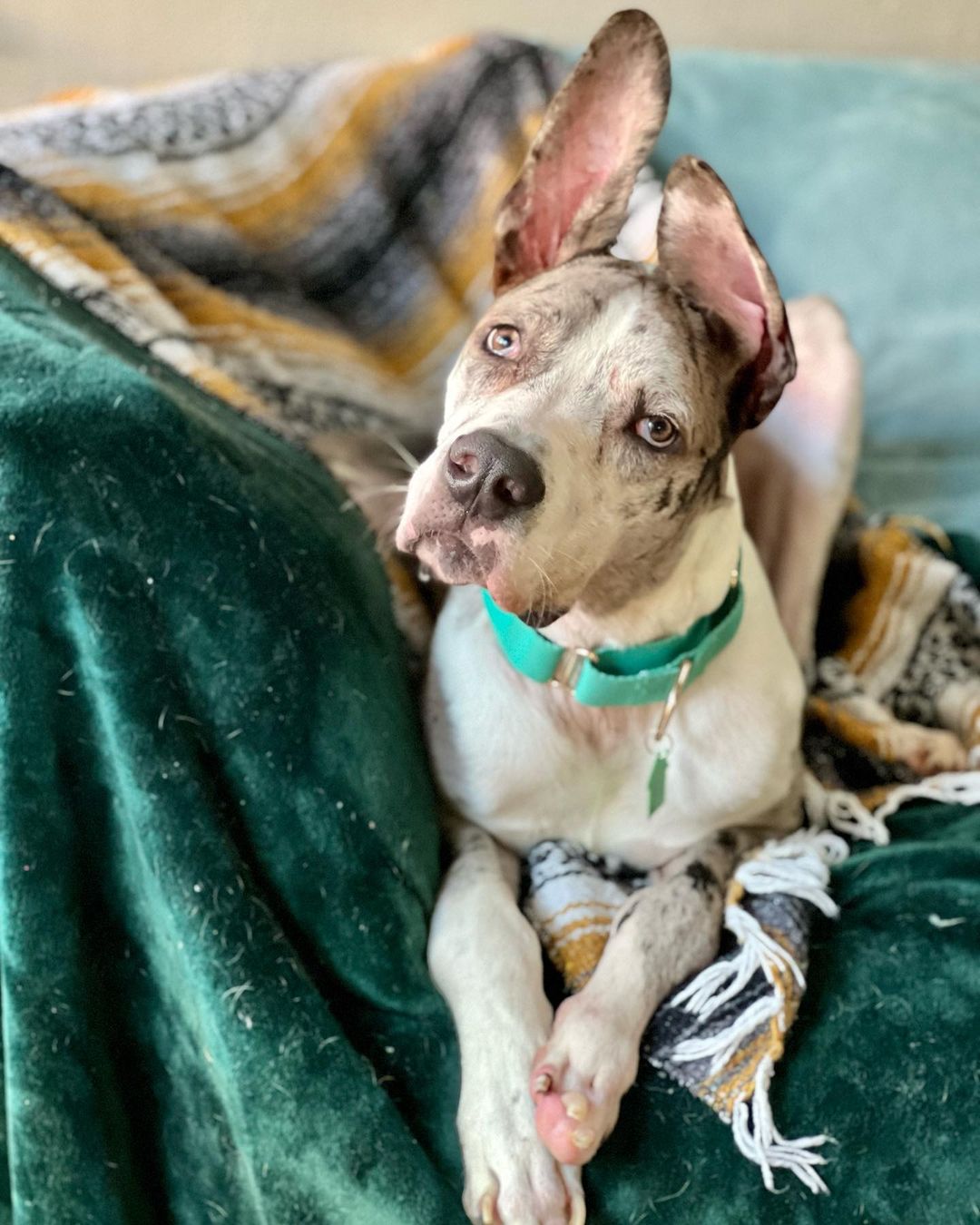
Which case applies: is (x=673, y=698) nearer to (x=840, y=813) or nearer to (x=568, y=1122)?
(x=840, y=813)

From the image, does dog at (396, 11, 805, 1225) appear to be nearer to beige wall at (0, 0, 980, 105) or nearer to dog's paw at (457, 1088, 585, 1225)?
dog's paw at (457, 1088, 585, 1225)

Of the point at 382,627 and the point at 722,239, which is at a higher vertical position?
the point at 722,239

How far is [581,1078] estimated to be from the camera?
1.42m

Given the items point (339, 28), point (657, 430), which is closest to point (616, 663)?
point (657, 430)

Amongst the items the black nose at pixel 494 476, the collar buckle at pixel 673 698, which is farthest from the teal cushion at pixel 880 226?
the black nose at pixel 494 476

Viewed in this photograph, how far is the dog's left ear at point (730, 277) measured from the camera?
148 centimetres

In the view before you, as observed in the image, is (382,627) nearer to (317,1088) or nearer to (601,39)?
(317,1088)

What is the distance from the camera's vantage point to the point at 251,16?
2.74 m

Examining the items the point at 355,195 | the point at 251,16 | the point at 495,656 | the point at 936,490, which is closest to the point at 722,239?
the point at 495,656

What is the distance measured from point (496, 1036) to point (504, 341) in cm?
94

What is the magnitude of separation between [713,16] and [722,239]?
6.40ft

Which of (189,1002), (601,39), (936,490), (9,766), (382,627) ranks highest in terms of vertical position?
(601,39)

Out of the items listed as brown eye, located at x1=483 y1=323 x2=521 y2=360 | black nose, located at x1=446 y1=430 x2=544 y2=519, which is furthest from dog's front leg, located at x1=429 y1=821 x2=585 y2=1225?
brown eye, located at x1=483 y1=323 x2=521 y2=360

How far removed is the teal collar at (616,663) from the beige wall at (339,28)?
6.10ft
